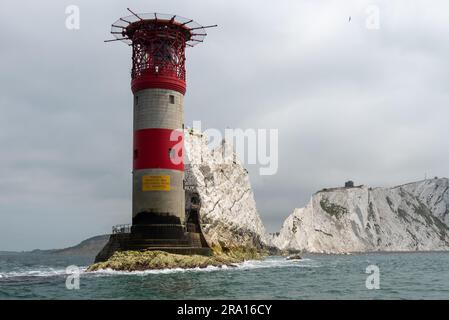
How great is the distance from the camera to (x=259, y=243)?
348 ft

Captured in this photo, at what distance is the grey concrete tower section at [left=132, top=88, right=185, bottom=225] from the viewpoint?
5078 cm

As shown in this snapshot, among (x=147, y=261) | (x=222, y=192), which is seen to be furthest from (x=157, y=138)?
(x=222, y=192)

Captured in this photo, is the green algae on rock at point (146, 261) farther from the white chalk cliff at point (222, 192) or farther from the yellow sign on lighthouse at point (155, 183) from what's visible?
the white chalk cliff at point (222, 192)

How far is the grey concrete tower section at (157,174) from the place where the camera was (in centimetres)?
5078

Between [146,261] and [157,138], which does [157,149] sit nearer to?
[157,138]

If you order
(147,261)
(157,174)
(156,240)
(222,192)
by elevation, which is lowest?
(147,261)

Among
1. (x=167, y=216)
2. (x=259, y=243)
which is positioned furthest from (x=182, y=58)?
(x=259, y=243)

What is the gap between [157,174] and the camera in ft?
166

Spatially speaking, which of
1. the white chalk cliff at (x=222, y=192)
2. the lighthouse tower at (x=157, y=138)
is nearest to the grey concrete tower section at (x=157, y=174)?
the lighthouse tower at (x=157, y=138)

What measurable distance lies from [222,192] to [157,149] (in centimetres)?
4325

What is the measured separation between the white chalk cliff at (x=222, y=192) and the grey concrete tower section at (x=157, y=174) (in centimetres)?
1884

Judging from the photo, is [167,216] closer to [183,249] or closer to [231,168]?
[183,249]

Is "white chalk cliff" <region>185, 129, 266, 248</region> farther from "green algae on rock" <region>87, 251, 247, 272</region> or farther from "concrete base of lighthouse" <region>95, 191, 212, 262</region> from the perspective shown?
"green algae on rock" <region>87, 251, 247, 272</region>

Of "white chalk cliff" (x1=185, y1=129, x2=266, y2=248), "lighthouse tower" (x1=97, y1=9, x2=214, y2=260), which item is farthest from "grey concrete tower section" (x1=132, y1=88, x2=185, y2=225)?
"white chalk cliff" (x1=185, y1=129, x2=266, y2=248)
